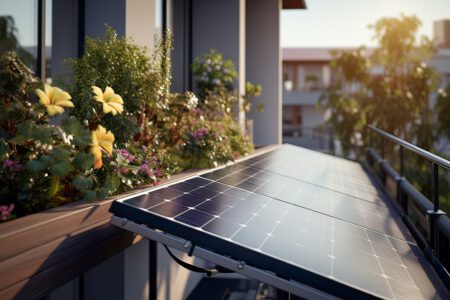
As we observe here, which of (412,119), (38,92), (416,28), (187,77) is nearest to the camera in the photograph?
(38,92)

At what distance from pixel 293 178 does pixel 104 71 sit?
93.6 inches

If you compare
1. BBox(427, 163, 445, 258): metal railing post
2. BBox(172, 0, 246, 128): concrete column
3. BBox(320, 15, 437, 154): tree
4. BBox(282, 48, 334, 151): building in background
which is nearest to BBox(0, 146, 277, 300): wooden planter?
BBox(427, 163, 445, 258): metal railing post

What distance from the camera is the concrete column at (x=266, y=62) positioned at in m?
11.1

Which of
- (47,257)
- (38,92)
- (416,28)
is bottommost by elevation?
(47,257)

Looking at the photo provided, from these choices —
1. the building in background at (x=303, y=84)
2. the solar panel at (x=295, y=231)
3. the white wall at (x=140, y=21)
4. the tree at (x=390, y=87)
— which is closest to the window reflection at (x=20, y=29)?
the white wall at (x=140, y=21)

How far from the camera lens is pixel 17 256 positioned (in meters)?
2.35

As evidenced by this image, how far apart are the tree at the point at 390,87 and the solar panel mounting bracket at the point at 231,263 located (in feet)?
58.4

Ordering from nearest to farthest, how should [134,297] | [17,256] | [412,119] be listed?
1. [17,256]
2. [134,297]
3. [412,119]

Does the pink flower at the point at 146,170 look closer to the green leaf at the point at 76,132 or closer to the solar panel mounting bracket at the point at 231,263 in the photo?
the green leaf at the point at 76,132

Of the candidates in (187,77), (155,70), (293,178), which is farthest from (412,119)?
(155,70)

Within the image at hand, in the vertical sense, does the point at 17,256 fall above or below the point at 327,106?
below

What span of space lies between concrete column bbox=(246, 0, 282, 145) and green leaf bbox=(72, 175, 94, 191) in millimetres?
8116

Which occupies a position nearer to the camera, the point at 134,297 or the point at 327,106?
the point at 134,297

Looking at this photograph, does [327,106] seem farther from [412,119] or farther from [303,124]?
[303,124]
